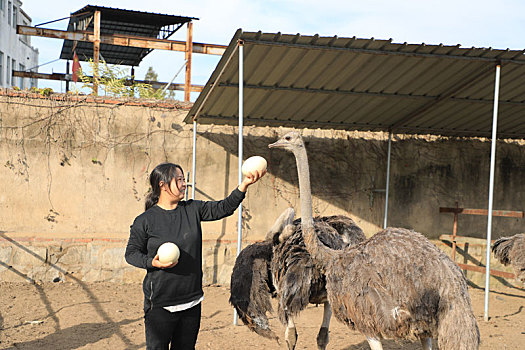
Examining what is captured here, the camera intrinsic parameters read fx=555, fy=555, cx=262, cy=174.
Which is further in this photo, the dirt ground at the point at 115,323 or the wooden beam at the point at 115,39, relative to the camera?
the wooden beam at the point at 115,39

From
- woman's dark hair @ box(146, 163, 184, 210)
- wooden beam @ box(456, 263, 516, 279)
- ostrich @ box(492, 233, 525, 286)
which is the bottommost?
wooden beam @ box(456, 263, 516, 279)

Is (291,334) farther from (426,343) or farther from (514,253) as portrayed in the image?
(514,253)

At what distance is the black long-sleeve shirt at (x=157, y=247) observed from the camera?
2852 millimetres

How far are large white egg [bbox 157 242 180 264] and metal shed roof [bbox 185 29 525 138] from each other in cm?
296

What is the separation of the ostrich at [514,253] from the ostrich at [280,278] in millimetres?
2742

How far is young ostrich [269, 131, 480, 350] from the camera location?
340cm

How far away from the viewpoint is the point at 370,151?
9.27 metres

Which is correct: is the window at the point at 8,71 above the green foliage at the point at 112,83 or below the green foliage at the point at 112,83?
above

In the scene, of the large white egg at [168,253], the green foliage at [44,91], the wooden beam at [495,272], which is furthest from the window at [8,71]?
the large white egg at [168,253]

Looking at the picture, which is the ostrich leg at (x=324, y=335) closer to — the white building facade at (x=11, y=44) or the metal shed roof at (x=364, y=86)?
the metal shed roof at (x=364, y=86)

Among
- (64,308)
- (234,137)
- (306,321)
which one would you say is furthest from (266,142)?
(64,308)

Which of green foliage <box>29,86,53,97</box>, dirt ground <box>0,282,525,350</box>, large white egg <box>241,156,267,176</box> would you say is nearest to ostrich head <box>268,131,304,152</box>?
large white egg <box>241,156,267,176</box>

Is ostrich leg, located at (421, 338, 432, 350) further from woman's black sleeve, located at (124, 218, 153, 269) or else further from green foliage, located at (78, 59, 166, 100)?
green foliage, located at (78, 59, 166, 100)

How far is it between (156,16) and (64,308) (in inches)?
281
